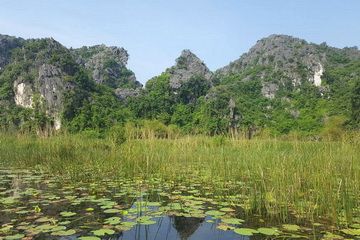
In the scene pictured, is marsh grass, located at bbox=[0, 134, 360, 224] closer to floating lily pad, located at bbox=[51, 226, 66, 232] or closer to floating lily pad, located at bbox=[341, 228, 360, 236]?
floating lily pad, located at bbox=[341, 228, 360, 236]

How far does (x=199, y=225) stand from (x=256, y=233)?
0.65 m

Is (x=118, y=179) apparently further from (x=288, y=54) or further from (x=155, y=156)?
(x=288, y=54)

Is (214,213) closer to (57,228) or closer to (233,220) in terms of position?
(233,220)

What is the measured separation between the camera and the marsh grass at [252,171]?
3.43 metres

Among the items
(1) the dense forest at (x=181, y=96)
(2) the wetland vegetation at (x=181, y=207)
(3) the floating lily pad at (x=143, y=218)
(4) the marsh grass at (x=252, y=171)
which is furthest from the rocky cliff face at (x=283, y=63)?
(3) the floating lily pad at (x=143, y=218)

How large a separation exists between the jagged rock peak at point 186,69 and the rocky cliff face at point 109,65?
18359 millimetres

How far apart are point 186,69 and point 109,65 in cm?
3375

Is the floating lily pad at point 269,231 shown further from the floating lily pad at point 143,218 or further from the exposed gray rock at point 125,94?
the exposed gray rock at point 125,94

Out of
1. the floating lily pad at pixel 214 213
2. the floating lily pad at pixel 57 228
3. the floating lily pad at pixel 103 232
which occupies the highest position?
the floating lily pad at pixel 57 228

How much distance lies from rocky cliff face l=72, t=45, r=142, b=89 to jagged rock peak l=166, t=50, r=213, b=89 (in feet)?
60.2

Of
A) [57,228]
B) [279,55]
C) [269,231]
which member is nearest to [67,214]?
[57,228]

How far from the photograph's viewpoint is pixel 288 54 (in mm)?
111438

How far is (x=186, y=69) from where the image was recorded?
10256cm

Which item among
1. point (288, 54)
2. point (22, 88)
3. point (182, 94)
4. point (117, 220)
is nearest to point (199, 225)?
point (117, 220)
